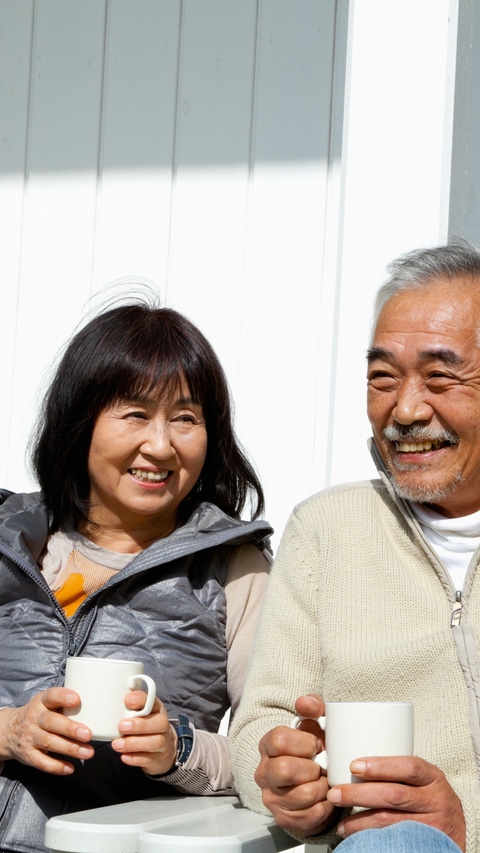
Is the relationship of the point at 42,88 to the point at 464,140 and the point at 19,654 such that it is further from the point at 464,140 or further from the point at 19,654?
the point at 19,654

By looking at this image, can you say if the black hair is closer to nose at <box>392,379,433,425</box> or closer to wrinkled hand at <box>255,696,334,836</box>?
nose at <box>392,379,433,425</box>

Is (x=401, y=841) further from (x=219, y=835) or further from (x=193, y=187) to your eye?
(x=193, y=187)

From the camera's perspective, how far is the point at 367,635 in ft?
5.28

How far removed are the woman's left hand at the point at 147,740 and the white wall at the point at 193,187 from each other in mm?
937

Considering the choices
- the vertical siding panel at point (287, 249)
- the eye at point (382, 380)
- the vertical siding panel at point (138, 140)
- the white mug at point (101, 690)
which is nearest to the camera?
the white mug at point (101, 690)

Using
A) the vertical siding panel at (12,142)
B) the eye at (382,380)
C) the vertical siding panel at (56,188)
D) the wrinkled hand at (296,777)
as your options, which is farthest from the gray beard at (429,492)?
the vertical siding panel at (12,142)

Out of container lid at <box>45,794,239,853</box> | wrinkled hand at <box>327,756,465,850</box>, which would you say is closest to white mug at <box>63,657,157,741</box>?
container lid at <box>45,794,239,853</box>

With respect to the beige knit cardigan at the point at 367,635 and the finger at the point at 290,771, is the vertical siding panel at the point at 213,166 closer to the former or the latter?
the beige knit cardigan at the point at 367,635

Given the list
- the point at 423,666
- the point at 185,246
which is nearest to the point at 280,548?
the point at 423,666

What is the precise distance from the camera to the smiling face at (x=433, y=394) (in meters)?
1.64

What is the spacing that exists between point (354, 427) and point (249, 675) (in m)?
0.72

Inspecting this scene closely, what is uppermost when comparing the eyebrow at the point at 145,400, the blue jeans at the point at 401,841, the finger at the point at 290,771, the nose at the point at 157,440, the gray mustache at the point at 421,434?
the eyebrow at the point at 145,400

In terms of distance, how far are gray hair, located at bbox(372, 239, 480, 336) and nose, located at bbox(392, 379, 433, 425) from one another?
17cm

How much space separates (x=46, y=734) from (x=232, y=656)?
41 cm
